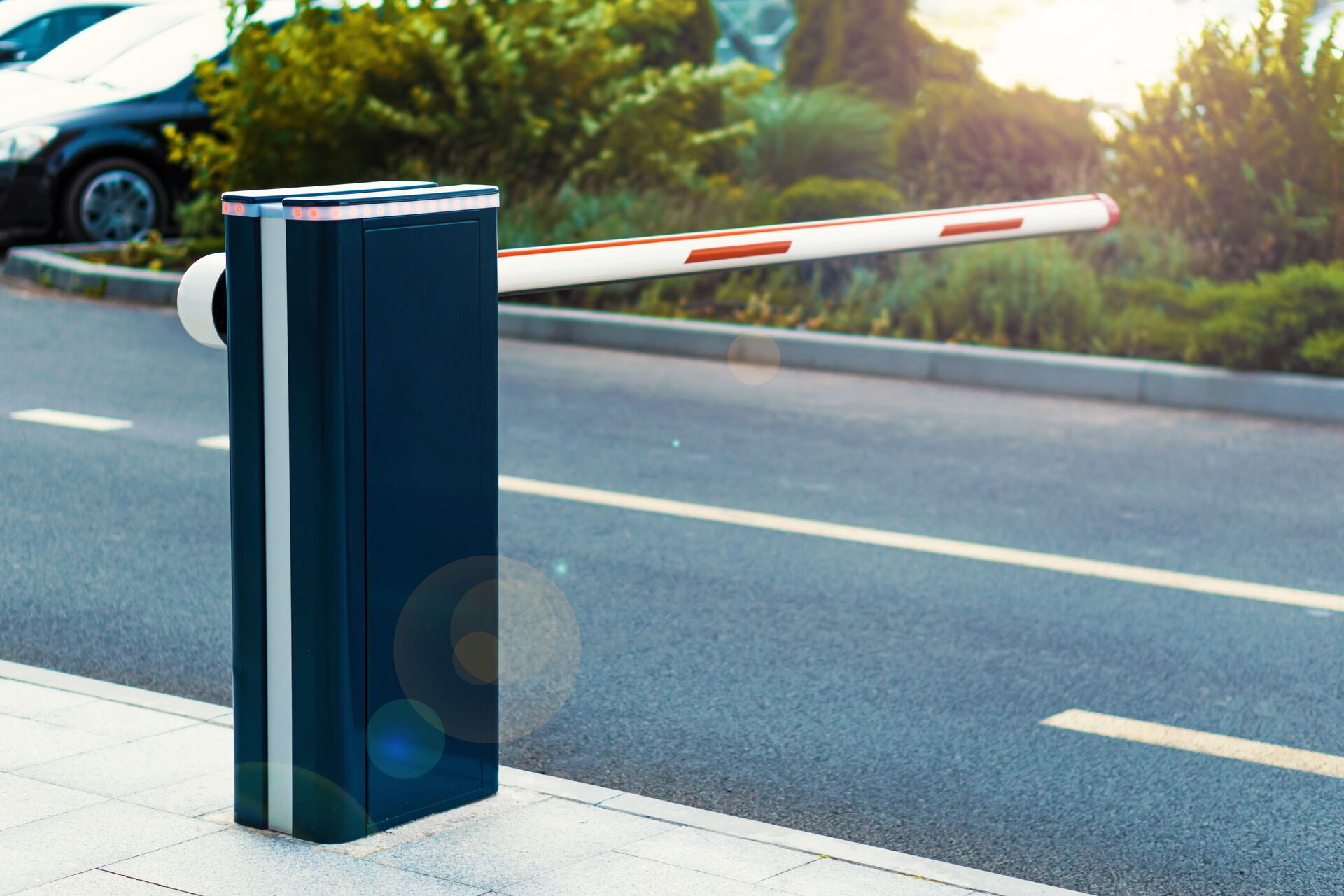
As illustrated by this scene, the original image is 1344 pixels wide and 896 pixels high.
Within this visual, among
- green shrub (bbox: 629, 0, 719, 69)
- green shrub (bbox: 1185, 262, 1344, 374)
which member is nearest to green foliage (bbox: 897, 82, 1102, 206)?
green shrub (bbox: 629, 0, 719, 69)

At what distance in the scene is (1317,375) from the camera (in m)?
9.13

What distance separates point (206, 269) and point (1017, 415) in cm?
608

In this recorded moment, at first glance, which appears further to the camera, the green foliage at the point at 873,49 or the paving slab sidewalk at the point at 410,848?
the green foliage at the point at 873,49

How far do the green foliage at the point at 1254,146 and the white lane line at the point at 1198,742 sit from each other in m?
6.76

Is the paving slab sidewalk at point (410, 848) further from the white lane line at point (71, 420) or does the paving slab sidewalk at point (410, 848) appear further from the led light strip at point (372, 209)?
the white lane line at point (71, 420)

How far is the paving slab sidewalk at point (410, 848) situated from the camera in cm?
312

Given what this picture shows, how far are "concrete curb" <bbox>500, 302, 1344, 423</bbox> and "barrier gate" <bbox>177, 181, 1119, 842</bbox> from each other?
648cm

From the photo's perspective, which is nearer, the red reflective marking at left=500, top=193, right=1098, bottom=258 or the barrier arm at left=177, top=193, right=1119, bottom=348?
the barrier arm at left=177, top=193, right=1119, bottom=348

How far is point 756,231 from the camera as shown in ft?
13.2

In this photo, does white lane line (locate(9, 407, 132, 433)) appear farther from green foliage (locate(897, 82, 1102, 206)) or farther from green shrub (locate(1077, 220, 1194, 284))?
green foliage (locate(897, 82, 1102, 206))

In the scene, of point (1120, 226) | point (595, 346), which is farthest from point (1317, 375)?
point (595, 346)

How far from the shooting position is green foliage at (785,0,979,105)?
62.2ft

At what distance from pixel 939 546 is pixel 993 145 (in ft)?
27.7

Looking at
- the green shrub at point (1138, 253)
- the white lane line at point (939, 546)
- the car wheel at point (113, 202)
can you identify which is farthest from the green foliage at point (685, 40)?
the white lane line at point (939, 546)
